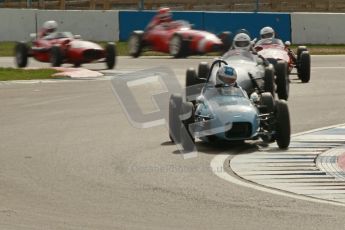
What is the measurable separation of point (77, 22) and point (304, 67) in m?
16.4

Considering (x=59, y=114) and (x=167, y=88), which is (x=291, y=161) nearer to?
(x=59, y=114)

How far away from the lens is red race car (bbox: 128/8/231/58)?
30.7 m

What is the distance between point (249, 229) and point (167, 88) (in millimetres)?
13836

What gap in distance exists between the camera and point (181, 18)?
3697 centimetres

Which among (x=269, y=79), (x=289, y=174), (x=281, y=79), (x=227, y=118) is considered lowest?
(x=281, y=79)

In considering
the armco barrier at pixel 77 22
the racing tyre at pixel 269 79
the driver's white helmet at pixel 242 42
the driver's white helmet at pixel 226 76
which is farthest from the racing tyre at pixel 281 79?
the armco barrier at pixel 77 22

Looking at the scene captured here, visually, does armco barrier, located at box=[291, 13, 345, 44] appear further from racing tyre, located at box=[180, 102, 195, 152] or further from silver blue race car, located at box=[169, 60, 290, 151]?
racing tyre, located at box=[180, 102, 195, 152]

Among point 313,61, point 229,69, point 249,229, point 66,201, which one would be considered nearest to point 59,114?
point 229,69

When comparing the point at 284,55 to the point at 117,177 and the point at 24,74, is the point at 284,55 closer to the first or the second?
the point at 24,74

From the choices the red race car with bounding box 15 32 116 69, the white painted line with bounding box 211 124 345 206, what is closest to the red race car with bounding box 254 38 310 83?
the red race car with bounding box 15 32 116 69

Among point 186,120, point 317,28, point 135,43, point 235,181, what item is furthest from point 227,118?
point 317,28

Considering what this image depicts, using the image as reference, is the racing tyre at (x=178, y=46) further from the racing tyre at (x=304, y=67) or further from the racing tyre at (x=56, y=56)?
the racing tyre at (x=304, y=67)

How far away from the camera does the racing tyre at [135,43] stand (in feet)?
105

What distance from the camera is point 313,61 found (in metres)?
30.0
